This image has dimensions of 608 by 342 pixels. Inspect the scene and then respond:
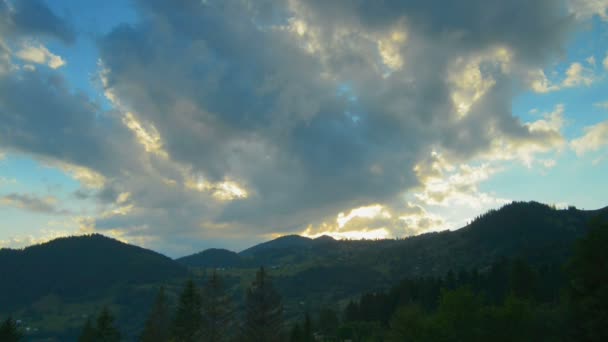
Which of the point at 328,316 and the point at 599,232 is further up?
the point at 599,232

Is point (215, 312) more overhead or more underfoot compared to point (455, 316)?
more overhead

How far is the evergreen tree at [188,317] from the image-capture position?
2854 inches

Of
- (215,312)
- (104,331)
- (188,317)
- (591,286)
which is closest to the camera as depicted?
(591,286)

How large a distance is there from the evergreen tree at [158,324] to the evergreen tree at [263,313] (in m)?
31.0

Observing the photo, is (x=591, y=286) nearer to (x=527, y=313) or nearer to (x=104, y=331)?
(x=527, y=313)

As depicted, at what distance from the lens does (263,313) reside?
59531 mm

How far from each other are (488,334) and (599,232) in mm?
20314

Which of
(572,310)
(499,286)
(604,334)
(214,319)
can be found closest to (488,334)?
(572,310)

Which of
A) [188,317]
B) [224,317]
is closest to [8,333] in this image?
[188,317]

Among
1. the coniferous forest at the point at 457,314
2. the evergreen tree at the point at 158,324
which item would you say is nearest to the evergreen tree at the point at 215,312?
the coniferous forest at the point at 457,314

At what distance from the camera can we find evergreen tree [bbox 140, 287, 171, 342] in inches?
3278

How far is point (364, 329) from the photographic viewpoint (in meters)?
143

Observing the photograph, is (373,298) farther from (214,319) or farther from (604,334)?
(604,334)

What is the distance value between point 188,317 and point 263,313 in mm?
20473
